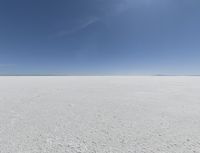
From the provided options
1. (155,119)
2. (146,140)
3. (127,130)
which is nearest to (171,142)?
(146,140)

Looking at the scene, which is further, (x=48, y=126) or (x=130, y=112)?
(x=130, y=112)

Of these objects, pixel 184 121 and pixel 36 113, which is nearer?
pixel 184 121

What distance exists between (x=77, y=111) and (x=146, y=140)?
2101mm

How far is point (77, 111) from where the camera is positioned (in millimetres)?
3725

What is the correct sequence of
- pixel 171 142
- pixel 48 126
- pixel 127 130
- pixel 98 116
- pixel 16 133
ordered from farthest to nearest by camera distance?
1. pixel 98 116
2. pixel 48 126
3. pixel 127 130
4. pixel 16 133
5. pixel 171 142

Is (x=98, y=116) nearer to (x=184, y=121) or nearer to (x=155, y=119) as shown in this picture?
(x=155, y=119)

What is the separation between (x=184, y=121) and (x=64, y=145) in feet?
8.69

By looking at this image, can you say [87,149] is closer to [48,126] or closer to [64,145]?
[64,145]

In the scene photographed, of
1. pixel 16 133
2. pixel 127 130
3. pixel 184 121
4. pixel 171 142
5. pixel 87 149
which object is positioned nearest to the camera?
pixel 87 149

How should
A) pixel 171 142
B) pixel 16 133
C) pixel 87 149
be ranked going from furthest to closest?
pixel 16 133 < pixel 171 142 < pixel 87 149

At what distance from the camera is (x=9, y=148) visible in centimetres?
191

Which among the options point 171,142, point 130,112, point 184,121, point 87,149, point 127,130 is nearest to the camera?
point 87,149

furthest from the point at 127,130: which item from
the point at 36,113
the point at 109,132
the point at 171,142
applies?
the point at 36,113

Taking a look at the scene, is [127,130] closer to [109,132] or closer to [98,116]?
[109,132]
